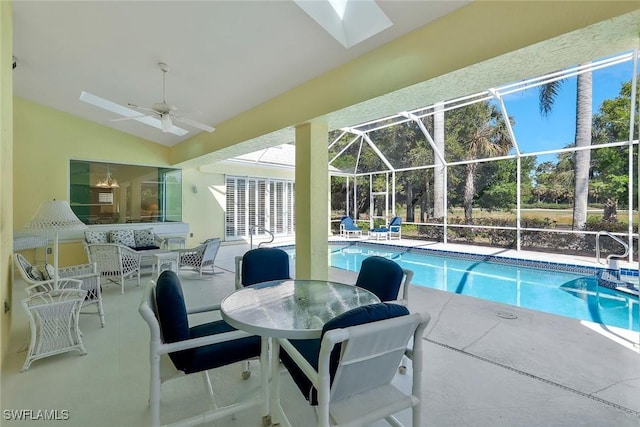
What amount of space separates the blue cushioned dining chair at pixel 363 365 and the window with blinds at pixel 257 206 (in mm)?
8311

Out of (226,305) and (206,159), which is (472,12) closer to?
(226,305)

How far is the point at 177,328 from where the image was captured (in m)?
1.67

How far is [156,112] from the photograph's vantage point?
426 cm

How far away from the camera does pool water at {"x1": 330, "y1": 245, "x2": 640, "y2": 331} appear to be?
175 inches

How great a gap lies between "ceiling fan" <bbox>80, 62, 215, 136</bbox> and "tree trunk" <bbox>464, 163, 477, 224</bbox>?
29.5ft

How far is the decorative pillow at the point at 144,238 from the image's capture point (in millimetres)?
6652

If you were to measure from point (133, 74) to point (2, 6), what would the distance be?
5.28 feet

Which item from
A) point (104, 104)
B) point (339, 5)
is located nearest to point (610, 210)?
point (339, 5)

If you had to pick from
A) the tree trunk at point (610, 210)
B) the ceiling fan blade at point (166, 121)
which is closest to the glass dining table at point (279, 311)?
the ceiling fan blade at point (166, 121)

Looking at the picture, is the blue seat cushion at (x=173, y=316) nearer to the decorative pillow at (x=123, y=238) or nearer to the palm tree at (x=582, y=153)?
the decorative pillow at (x=123, y=238)

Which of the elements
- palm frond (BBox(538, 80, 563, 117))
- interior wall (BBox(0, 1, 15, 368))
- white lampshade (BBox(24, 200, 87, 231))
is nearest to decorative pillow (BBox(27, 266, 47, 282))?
interior wall (BBox(0, 1, 15, 368))

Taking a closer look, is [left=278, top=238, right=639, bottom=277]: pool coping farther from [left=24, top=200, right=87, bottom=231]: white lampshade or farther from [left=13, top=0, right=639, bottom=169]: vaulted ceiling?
[left=24, top=200, right=87, bottom=231]: white lampshade

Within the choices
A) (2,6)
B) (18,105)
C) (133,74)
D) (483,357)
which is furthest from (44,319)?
(18,105)

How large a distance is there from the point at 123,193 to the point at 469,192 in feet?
34.3
